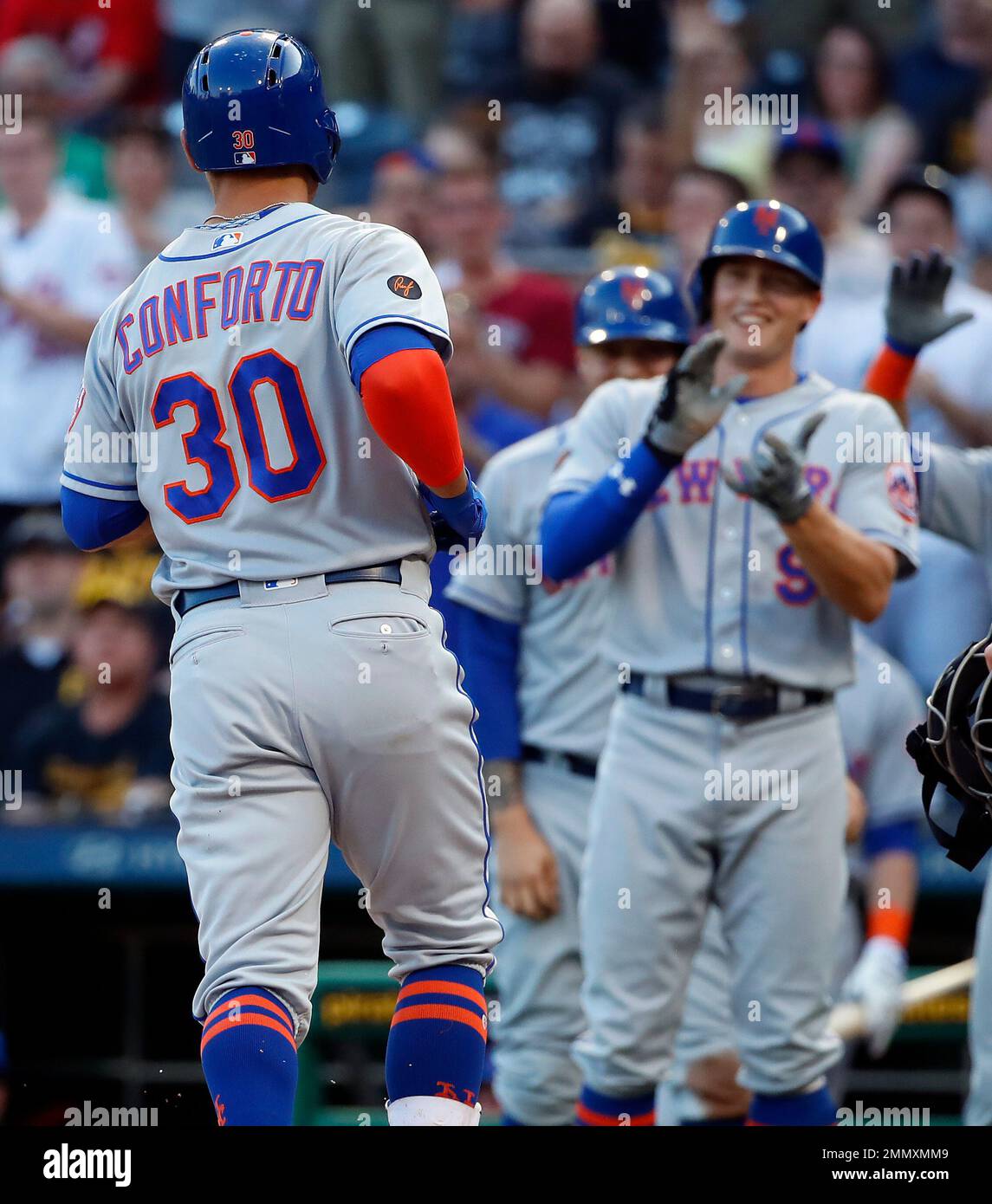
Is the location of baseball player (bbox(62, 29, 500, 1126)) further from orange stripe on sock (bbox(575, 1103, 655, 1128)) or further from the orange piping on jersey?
orange stripe on sock (bbox(575, 1103, 655, 1128))

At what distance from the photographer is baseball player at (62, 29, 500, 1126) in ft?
9.30

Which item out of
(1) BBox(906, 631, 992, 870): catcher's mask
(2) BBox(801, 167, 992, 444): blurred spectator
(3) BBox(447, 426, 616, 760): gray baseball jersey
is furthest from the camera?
(2) BBox(801, 167, 992, 444): blurred spectator

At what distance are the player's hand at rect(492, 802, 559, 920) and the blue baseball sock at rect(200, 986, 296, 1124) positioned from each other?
180cm

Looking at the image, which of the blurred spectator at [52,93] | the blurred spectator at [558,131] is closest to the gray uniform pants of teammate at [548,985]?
the blurred spectator at [558,131]

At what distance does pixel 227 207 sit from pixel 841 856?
1829mm

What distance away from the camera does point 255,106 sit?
9.89 feet

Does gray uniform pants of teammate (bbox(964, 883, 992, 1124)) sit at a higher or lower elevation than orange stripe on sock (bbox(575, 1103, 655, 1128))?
higher

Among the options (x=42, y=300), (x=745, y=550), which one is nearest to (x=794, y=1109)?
(x=745, y=550)

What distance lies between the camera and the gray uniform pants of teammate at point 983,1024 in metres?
3.76

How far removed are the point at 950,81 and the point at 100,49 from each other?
398 cm

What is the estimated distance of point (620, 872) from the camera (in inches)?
151

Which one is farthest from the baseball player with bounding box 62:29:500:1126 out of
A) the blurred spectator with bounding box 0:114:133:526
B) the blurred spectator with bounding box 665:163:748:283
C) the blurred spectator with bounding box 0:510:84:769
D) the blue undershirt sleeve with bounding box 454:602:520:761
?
the blurred spectator with bounding box 0:114:133:526

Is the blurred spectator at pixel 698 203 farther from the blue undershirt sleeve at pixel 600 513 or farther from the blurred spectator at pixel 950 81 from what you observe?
the blue undershirt sleeve at pixel 600 513

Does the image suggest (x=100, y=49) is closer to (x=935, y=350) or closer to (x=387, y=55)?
(x=387, y=55)
